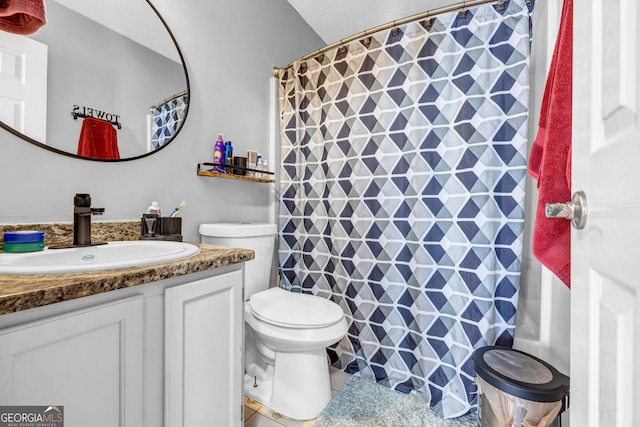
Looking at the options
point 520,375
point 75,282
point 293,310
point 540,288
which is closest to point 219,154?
point 293,310

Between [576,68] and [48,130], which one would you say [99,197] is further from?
[576,68]

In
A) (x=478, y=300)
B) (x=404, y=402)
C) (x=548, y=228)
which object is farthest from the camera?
(x=404, y=402)

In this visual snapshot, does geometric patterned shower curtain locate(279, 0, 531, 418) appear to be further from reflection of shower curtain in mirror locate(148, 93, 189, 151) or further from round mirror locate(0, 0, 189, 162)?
round mirror locate(0, 0, 189, 162)

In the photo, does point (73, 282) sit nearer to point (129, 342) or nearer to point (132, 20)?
point (129, 342)

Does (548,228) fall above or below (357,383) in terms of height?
above

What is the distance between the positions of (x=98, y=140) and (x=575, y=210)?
1.45 m

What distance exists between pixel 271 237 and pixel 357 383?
3.21 feet

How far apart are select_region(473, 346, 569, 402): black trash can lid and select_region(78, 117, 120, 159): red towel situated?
5.59 ft

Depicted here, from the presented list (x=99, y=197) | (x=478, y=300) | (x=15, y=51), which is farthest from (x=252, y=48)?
(x=478, y=300)

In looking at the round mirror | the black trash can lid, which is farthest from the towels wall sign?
the black trash can lid

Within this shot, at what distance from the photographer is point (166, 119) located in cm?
126

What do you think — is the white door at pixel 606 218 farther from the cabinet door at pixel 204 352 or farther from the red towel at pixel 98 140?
the red towel at pixel 98 140

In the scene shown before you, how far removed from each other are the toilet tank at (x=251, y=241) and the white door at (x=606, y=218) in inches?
48.0

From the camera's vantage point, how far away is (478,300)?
1290 millimetres
